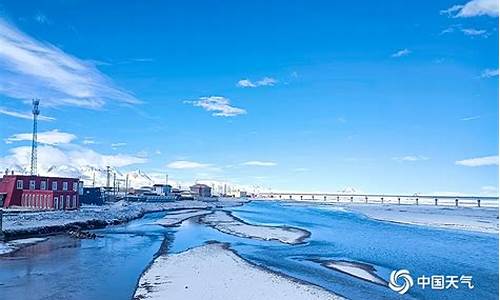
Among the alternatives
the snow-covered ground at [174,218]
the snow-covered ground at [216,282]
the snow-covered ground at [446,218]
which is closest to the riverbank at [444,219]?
the snow-covered ground at [446,218]

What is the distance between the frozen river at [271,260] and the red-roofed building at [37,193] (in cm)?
2177

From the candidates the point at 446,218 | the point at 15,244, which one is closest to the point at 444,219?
the point at 446,218

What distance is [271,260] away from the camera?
92.2ft

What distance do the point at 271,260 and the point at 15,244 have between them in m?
18.8

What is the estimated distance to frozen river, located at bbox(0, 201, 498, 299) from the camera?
19789 millimetres

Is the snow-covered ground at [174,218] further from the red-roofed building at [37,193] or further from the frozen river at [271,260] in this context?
the red-roofed building at [37,193]

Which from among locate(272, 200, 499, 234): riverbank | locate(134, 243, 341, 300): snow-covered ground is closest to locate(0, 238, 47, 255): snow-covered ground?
locate(134, 243, 341, 300): snow-covered ground

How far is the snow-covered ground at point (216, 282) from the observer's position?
17922 millimetres

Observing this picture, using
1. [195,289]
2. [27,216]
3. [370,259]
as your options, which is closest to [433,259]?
[370,259]

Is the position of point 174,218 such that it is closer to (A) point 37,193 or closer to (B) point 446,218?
(A) point 37,193

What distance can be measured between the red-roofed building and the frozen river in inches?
857

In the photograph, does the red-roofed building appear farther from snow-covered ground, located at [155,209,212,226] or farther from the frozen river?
the frozen river

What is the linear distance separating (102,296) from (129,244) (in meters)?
17.6

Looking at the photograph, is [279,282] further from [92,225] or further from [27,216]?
[27,216]
